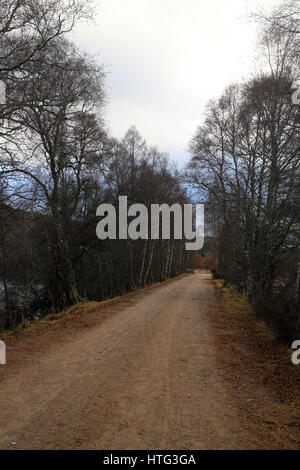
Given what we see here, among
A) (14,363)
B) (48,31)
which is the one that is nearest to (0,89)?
(48,31)

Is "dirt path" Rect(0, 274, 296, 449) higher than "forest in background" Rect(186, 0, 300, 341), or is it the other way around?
"forest in background" Rect(186, 0, 300, 341)

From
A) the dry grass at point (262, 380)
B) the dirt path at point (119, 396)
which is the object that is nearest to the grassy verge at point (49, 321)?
the dirt path at point (119, 396)

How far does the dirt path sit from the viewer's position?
3451mm

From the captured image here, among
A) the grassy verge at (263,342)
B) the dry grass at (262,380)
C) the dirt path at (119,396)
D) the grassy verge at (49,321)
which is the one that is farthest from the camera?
the grassy verge at (49,321)

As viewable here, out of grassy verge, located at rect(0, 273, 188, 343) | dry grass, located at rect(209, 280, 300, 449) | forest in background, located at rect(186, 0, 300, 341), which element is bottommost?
grassy verge, located at rect(0, 273, 188, 343)

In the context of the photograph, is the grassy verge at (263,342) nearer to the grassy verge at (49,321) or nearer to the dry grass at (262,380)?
the dry grass at (262,380)

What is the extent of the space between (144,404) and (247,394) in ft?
5.23

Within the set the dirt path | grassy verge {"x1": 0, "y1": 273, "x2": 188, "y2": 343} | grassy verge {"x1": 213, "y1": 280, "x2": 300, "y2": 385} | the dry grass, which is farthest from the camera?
grassy verge {"x1": 0, "y1": 273, "x2": 188, "y2": 343}

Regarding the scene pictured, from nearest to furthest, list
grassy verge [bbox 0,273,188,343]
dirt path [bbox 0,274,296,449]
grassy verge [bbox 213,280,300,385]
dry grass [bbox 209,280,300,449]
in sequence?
dirt path [bbox 0,274,296,449] → dry grass [bbox 209,280,300,449] → grassy verge [bbox 213,280,300,385] → grassy verge [bbox 0,273,188,343]

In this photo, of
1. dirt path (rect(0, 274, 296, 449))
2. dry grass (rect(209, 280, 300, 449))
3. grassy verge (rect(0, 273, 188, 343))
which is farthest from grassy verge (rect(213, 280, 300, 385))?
grassy verge (rect(0, 273, 188, 343))

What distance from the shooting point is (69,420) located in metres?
3.81

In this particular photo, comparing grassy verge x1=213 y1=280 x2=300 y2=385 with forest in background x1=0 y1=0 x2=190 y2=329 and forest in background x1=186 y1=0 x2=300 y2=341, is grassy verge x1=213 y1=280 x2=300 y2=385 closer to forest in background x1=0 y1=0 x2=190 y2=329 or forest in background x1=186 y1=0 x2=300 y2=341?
forest in background x1=186 y1=0 x2=300 y2=341

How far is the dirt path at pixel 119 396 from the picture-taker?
11.3 feet

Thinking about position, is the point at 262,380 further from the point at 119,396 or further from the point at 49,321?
the point at 49,321
